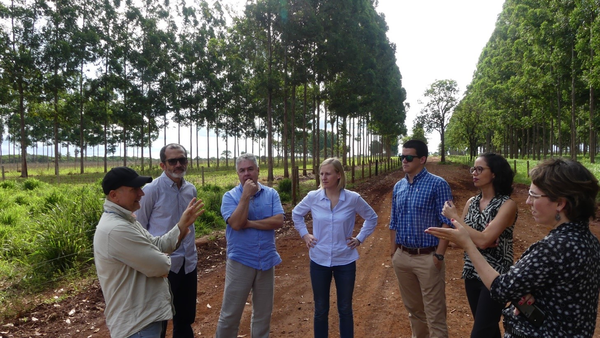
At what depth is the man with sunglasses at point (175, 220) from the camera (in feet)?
10.7

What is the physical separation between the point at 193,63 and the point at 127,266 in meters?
37.6

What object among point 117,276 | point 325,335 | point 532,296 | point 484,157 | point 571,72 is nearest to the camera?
point 532,296

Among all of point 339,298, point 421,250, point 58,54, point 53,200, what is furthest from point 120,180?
point 58,54

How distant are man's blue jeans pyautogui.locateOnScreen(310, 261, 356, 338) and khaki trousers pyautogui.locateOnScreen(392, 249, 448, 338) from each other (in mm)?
513

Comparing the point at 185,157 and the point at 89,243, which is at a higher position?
the point at 185,157

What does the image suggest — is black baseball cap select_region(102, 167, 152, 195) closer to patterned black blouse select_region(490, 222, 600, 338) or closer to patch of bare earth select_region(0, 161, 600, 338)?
patterned black blouse select_region(490, 222, 600, 338)

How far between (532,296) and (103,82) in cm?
3143

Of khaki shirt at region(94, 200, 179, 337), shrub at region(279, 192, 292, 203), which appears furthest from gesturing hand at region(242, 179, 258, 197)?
shrub at region(279, 192, 292, 203)

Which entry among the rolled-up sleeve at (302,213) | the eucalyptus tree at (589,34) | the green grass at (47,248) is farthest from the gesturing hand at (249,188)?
the eucalyptus tree at (589,34)

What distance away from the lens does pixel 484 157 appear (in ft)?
9.66

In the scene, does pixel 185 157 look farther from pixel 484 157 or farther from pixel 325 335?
pixel 484 157

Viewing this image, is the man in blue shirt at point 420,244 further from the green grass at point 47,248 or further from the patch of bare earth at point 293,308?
the green grass at point 47,248

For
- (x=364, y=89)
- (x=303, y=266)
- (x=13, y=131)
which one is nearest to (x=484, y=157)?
(x=303, y=266)

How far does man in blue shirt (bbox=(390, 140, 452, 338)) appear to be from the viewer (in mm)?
3154
